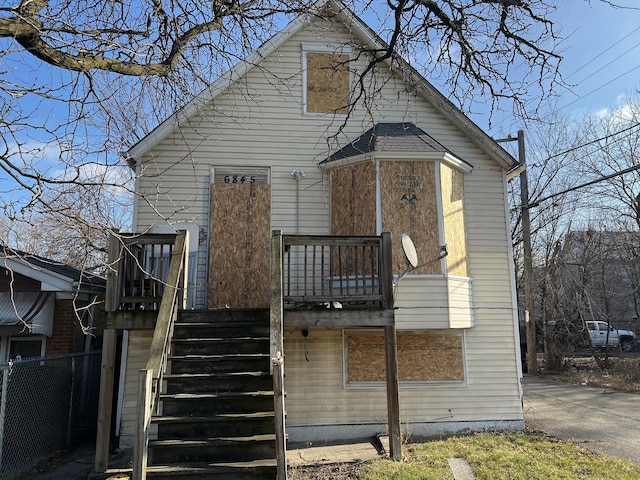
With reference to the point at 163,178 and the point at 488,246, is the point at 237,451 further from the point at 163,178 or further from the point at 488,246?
the point at 488,246

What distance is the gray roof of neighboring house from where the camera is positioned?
8.48 metres

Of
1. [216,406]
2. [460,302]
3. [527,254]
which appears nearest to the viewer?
[216,406]

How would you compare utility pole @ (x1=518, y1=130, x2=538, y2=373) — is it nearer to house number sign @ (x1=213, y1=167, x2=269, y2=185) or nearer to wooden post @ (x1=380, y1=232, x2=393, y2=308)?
house number sign @ (x1=213, y1=167, x2=269, y2=185)

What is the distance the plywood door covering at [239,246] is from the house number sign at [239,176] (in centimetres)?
9

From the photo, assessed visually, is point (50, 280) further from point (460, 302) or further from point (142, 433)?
point (460, 302)

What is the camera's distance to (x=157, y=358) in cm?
546

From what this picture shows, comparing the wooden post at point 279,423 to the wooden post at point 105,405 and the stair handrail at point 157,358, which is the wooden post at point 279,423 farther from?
the wooden post at point 105,405

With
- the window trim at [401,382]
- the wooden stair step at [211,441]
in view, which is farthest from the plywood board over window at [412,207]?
the wooden stair step at [211,441]

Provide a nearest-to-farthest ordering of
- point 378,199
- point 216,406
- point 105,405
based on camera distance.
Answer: point 216,406
point 105,405
point 378,199

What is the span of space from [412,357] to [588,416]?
14.5 feet

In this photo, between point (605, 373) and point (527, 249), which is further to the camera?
point (605, 373)

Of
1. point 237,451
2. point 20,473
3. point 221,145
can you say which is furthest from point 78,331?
point 237,451

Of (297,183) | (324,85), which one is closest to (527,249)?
(324,85)

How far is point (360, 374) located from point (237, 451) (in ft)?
11.8
